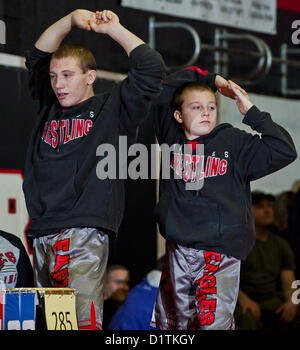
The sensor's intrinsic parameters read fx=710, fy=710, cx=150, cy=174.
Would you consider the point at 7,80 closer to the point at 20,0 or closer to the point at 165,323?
the point at 20,0

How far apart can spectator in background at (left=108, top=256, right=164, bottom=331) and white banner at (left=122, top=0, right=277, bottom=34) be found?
5.90ft

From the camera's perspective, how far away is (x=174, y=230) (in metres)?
2.75

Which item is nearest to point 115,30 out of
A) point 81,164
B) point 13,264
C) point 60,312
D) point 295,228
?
point 81,164

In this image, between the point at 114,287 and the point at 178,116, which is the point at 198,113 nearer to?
the point at 178,116

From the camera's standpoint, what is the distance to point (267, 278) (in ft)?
15.6

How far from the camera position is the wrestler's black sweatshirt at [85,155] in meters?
2.64

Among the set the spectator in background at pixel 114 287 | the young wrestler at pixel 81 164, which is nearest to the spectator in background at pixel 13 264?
the young wrestler at pixel 81 164

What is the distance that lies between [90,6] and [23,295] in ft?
7.90

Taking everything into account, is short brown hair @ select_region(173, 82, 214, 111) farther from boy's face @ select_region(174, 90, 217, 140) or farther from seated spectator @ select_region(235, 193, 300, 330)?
seated spectator @ select_region(235, 193, 300, 330)

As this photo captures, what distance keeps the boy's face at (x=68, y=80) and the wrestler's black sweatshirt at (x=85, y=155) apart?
0.04 m

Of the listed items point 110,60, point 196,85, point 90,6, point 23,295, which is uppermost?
point 90,6

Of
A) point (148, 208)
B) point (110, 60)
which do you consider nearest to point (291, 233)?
point (148, 208)

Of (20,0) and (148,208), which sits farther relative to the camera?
(148,208)

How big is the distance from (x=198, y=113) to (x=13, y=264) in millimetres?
933
